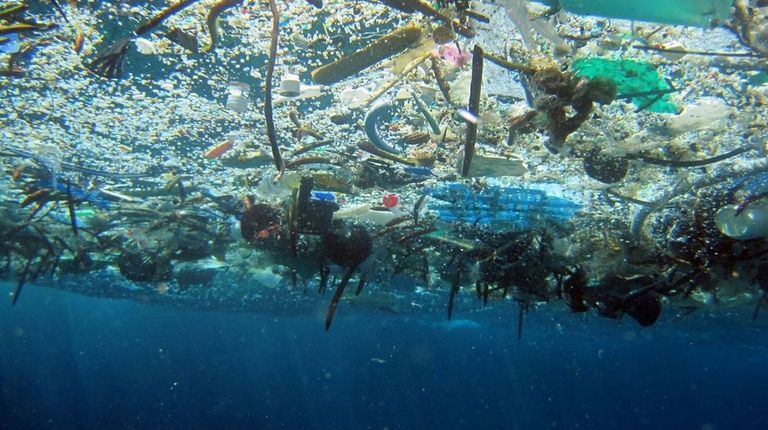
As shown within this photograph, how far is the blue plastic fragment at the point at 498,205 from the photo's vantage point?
733cm

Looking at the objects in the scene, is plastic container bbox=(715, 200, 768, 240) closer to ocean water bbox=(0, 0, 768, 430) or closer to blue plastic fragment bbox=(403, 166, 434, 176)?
ocean water bbox=(0, 0, 768, 430)

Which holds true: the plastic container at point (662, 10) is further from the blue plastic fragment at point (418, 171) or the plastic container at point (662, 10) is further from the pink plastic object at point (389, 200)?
the pink plastic object at point (389, 200)

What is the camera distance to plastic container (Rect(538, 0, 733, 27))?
115 inches

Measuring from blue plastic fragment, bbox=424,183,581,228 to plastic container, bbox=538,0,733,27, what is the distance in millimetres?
4107

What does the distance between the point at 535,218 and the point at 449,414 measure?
478 feet

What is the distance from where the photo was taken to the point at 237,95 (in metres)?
5.10

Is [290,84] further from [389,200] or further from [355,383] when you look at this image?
[355,383]

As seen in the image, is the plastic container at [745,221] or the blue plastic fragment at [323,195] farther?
the blue plastic fragment at [323,195]

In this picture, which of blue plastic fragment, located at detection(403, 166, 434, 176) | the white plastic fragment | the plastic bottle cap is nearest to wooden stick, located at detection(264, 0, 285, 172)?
the plastic bottle cap

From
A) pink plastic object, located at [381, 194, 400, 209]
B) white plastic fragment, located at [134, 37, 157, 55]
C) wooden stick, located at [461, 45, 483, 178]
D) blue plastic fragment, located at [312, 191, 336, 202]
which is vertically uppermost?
white plastic fragment, located at [134, 37, 157, 55]

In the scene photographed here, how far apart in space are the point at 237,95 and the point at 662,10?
4313 mm

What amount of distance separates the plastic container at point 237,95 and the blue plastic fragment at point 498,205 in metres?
3.45

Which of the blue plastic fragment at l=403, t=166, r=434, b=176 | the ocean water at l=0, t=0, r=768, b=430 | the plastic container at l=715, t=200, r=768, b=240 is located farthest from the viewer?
the blue plastic fragment at l=403, t=166, r=434, b=176

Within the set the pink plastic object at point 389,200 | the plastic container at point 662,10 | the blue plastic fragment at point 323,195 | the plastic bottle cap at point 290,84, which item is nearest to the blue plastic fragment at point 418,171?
the pink plastic object at point 389,200
